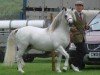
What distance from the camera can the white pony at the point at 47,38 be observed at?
1616 cm

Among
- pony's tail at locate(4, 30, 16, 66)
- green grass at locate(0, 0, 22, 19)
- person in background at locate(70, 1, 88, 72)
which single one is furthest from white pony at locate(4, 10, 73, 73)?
green grass at locate(0, 0, 22, 19)

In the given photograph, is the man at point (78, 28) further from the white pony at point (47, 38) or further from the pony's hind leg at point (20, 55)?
the pony's hind leg at point (20, 55)

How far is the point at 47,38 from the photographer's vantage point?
53.0 ft

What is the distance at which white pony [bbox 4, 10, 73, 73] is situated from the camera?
1616cm

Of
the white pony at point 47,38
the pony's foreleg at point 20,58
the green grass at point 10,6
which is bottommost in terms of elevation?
the green grass at point 10,6

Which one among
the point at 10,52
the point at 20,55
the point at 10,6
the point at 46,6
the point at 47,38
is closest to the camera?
the point at 47,38

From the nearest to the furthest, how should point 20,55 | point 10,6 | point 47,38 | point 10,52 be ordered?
point 47,38, point 20,55, point 10,52, point 10,6

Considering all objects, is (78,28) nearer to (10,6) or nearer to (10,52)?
(10,52)

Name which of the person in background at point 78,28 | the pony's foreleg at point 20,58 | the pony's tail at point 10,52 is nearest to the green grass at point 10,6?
the person in background at point 78,28

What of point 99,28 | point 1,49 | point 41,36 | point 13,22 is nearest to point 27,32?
point 41,36

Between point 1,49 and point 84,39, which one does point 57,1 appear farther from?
point 84,39

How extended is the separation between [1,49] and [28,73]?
9396 mm

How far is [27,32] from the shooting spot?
16297mm

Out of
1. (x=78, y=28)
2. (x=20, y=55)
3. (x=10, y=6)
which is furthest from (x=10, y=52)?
(x=10, y=6)
